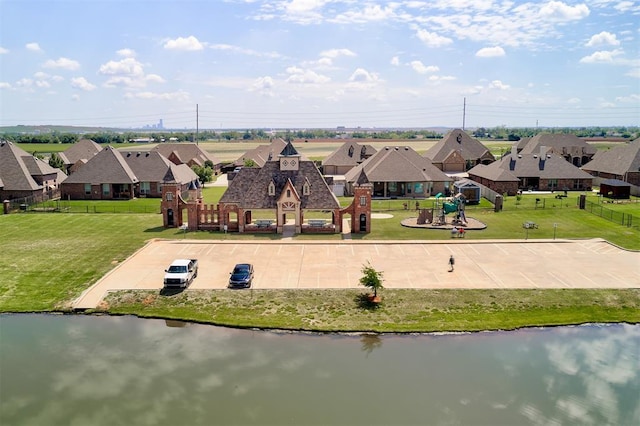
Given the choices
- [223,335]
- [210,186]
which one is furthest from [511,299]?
[210,186]

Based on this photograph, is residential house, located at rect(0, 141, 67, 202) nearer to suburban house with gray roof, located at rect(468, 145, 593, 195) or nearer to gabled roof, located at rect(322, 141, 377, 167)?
gabled roof, located at rect(322, 141, 377, 167)

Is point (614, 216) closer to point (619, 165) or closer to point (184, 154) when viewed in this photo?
point (619, 165)

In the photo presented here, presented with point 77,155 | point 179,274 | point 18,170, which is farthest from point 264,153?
point 179,274

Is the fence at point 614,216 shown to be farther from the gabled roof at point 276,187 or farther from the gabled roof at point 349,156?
the gabled roof at point 349,156

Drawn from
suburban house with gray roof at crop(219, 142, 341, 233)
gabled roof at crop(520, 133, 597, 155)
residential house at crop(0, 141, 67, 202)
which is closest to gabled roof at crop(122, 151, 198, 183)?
residential house at crop(0, 141, 67, 202)

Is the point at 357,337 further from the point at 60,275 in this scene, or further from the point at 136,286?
the point at 60,275

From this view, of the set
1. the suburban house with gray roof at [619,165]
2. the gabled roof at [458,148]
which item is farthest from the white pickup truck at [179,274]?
the gabled roof at [458,148]
